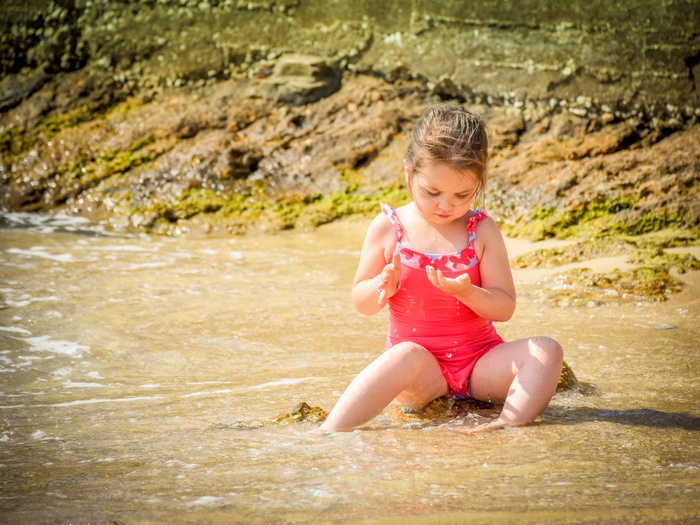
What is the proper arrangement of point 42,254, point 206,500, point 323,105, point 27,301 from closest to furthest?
point 206,500 → point 27,301 → point 42,254 → point 323,105

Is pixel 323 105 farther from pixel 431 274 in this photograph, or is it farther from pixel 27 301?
pixel 431 274

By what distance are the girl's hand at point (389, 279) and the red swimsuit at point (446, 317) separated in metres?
0.18

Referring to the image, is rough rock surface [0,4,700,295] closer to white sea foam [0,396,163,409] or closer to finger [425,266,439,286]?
finger [425,266,439,286]

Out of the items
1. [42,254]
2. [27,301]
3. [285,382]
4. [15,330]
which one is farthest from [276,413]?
[42,254]

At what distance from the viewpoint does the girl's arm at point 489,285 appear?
2.42 meters

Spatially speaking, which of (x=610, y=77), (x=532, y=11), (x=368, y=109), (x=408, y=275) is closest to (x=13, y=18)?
(x=368, y=109)

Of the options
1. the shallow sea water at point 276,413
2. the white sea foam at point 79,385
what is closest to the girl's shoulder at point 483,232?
the shallow sea water at point 276,413

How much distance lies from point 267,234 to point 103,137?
204 cm

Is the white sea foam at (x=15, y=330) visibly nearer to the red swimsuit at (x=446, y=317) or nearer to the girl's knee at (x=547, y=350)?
the red swimsuit at (x=446, y=317)

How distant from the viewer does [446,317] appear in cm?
266

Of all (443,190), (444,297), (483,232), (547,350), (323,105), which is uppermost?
(323,105)

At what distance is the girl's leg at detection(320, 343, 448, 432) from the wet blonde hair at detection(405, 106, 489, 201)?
616 mm

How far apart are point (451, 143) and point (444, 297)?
0.53 meters

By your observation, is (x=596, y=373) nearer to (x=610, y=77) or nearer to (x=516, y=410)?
(x=516, y=410)
